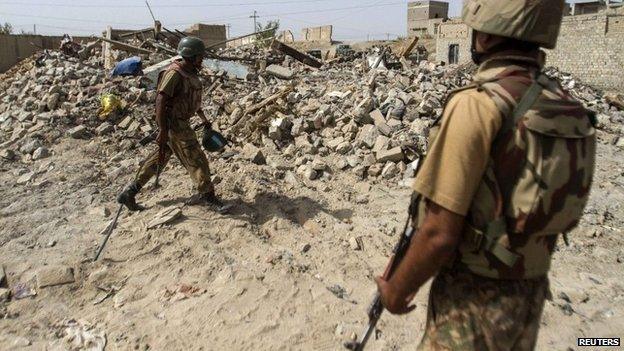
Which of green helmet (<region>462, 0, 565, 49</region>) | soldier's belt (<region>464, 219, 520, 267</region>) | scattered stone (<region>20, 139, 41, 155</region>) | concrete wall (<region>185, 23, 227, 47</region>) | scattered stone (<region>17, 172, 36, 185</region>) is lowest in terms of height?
scattered stone (<region>17, 172, 36, 185</region>)

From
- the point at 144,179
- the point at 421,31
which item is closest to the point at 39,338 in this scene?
the point at 144,179

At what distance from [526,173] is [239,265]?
2.76m

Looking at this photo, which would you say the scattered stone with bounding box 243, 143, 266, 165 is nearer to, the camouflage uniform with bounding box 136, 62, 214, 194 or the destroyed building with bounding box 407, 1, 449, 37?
the camouflage uniform with bounding box 136, 62, 214, 194

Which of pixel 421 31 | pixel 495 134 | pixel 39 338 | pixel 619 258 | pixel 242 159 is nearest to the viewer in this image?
pixel 495 134

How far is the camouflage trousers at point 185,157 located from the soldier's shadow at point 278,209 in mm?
452

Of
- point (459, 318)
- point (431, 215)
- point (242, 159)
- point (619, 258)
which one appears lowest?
point (619, 258)

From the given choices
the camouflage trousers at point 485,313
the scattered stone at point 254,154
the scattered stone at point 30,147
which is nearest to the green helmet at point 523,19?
the camouflage trousers at point 485,313

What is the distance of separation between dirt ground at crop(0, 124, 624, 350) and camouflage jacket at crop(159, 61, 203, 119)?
0.96m

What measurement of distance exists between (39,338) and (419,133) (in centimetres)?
494

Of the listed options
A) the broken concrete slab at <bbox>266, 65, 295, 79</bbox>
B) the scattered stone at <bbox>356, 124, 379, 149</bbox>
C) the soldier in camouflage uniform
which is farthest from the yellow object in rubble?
the soldier in camouflage uniform

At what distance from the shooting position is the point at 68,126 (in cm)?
762

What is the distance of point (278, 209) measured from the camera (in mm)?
4801

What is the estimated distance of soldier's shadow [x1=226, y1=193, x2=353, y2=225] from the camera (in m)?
4.61

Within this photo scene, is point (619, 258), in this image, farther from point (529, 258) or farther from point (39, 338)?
point (39, 338)
